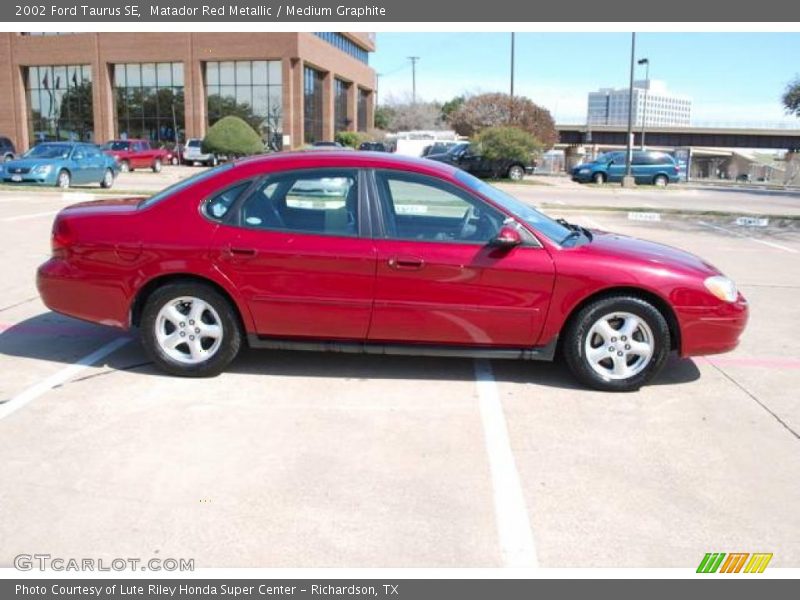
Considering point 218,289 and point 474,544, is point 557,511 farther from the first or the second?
point 218,289

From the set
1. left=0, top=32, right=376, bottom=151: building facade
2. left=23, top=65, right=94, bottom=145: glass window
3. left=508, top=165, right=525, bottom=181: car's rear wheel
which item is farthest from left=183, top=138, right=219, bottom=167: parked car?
left=508, top=165, right=525, bottom=181: car's rear wheel

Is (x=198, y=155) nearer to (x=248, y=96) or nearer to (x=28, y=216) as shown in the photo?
(x=248, y=96)

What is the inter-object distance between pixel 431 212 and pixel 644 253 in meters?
1.55

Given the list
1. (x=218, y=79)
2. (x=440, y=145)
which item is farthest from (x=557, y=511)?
(x=218, y=79)

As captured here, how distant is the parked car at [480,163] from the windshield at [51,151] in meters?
14.9

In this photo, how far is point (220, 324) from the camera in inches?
204

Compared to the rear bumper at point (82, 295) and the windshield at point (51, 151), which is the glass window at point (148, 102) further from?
the rear bumper at point (82, 295)

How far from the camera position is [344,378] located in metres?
5.36

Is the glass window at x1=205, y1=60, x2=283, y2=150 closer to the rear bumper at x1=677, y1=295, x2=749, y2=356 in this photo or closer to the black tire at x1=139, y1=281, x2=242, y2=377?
the black tire at x1=139, y1=281, x2=242, y2=377

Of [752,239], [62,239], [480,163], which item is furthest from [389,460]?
[480,163]

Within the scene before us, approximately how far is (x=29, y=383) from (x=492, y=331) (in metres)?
3.21

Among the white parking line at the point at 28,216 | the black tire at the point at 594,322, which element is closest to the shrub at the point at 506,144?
the white parking line at the point at 28,216

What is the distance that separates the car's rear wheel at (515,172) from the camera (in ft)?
106

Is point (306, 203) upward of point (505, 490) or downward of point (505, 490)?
upward
